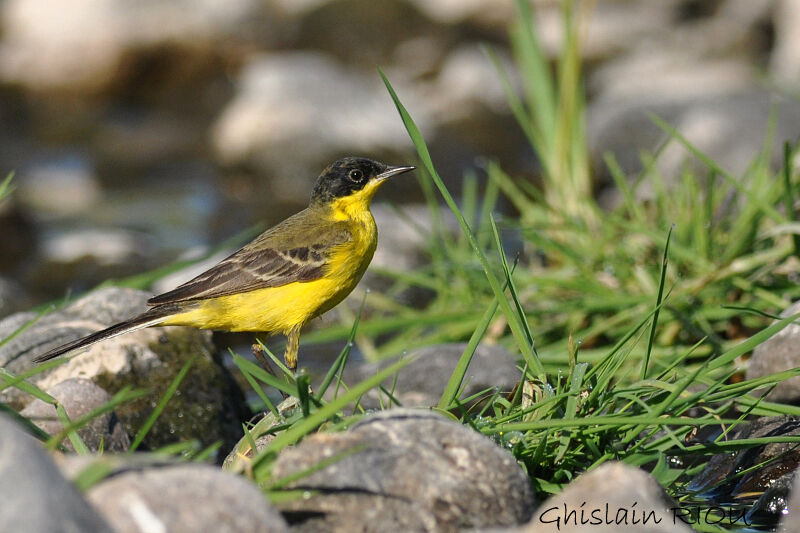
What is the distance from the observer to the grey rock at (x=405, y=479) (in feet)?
9.86

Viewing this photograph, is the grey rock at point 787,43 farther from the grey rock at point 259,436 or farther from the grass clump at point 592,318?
the grey rock at point 259,436

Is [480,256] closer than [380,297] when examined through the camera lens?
Yes

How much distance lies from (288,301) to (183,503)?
2.86 metres

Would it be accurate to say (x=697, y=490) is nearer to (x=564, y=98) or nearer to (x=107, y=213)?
(x=564, y=98)

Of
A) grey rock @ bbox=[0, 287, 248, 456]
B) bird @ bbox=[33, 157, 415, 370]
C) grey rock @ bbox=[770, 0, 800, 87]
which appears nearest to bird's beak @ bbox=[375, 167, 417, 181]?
bird @ bbox=[33, 157, 415, 370]

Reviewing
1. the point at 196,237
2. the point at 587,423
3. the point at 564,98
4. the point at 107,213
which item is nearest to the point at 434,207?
the point at 564,98

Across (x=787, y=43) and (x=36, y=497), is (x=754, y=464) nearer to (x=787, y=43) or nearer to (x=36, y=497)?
(x=36, y=497)

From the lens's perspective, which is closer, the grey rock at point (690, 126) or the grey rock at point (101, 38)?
the grey rock at point (690, 126)

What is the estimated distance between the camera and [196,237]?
477 inches

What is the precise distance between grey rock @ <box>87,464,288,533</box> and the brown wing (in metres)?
2.60

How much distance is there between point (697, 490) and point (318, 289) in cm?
223

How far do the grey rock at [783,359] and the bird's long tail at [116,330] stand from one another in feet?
9.39

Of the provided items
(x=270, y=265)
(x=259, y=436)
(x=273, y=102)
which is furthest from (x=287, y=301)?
(x=273, y=102)

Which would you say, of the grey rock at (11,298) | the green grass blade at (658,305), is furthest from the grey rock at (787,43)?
the green grass blade at (658,305)
